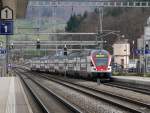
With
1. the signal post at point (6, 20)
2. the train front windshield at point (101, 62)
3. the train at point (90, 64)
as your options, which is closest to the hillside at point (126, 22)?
the train at point (90, 64)

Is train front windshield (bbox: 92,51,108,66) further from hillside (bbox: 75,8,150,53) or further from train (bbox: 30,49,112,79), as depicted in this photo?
hillside (bbox: 75,8,150,53)

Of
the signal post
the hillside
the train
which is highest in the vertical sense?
the hillside

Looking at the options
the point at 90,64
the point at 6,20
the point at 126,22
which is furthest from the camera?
the point at 126,22

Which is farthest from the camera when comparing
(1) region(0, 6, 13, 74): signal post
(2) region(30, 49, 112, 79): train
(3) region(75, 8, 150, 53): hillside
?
(3) region(75, 8, 150, 53): hillside

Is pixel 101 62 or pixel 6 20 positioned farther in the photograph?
pixel 101 62

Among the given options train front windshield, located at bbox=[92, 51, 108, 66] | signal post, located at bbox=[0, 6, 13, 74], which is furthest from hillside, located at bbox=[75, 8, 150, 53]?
signal post, located at bbox=[0, 6, 13, 74]

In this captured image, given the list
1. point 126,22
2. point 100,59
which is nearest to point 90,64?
point 100,59

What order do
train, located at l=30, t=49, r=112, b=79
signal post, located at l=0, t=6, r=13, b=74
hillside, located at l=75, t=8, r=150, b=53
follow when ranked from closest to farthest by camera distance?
signal post, located at l=0, t=6, r=13, b=74, train, located at l=30, t=49, r=112, b=79, hillside, located at l=75, t=8, r=150, b=53

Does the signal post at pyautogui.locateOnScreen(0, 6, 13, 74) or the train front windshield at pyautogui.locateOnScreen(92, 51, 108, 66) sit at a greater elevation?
the signal post at pyautogui.locateOnScreen(0, 6, 13, 74)

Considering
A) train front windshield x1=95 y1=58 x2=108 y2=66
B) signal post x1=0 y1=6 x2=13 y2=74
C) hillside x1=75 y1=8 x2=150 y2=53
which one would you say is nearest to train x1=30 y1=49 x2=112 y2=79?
train front windshield x1=95 y1=58 x2=108 y2=66

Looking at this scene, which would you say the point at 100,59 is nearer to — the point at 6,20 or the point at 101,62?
the point at 101,62

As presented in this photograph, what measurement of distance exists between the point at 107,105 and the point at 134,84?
2189 cm

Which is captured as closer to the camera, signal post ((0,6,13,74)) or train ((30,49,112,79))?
signal post ((0,6,13,74))

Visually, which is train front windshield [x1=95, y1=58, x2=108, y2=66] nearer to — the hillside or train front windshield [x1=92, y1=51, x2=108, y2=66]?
train front windshield [x1=92, y1=51, x2=108, y2=66]
